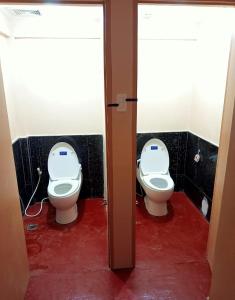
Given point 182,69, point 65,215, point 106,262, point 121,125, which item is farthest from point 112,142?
point 182,69

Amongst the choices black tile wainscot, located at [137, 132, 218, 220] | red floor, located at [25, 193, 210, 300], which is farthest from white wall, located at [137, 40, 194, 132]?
red floor, located at [25, 193, 210, 300]

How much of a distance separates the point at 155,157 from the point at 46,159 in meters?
1.33

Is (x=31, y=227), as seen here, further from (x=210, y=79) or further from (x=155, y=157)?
(x=210, y=79)

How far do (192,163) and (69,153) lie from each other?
1.51 m

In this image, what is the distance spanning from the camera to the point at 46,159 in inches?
116

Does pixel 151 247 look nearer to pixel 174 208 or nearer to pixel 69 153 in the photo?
pixel 174 208

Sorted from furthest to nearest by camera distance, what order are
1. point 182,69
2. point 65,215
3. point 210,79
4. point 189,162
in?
point 189,162, point 182,69, point 65,215, point 210,79

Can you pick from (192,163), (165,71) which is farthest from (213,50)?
(192,163)

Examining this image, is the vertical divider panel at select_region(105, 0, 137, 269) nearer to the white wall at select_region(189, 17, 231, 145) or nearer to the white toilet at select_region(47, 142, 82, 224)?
the white toilet at select_region(47, 142, 82, 224)

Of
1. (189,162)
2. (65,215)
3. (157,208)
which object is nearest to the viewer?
(65,215)

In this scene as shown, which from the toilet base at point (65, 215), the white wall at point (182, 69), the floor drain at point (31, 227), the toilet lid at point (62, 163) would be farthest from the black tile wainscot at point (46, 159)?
the white wall at point (182, 69)

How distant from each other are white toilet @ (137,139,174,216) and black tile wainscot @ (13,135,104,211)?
1.79 feet

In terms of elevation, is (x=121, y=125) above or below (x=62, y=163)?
above

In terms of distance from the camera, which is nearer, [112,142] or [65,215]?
[112,142]
